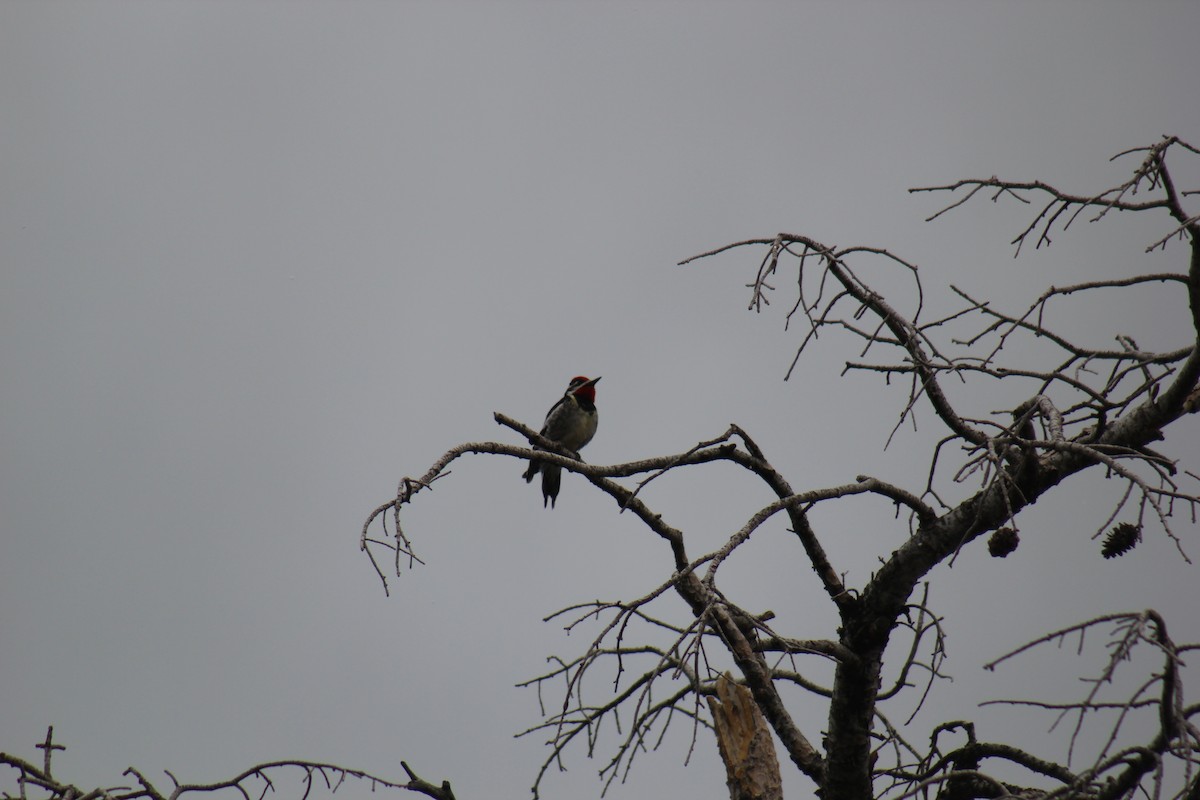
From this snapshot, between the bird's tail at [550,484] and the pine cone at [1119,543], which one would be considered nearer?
the pine cone at [1119,543]

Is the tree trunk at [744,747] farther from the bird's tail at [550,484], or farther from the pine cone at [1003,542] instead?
the bird's tail at [550,484]

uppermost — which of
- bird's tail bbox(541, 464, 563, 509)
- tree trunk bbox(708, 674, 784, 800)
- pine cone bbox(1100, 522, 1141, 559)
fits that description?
bird's tail bbox(541, 464, 563, 509)

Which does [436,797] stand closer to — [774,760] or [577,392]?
[774,760]

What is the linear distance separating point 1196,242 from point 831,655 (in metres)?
2.05

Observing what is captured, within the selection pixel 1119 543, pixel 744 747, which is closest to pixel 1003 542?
pixel 1119 543

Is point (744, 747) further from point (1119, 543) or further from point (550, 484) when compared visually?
point (550, 484)

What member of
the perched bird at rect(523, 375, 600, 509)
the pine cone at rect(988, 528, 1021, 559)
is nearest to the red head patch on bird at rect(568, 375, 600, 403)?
the perched bird at rect(523, 375, 600, 509)

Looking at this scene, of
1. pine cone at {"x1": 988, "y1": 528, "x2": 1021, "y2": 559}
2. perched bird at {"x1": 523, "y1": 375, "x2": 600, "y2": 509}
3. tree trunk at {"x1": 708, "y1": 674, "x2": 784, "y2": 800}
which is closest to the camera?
tree trunk at {"x1": 708, "y1": 674, "x2": 784, "y2": 800}

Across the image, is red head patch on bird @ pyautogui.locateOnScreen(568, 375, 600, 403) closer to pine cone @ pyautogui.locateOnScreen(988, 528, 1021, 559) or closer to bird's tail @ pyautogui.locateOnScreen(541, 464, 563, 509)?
bird's tail @ pyautogui.locateOnScreen(541, 464, 563, 509)

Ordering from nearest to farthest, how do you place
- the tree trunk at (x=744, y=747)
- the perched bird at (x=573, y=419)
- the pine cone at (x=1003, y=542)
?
the tree trunk at (x=744, y=747)
the pine cone at (x=1003, y=542)
the perched bird at (x=573, y=419)

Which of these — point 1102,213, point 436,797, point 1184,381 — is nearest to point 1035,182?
point 1102,213

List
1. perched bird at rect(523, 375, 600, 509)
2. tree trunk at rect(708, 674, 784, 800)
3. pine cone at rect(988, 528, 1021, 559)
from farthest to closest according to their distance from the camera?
1. perched bird at rect(523, 375, 600, 509)
2. pine cone at rect(988, 528, 1021, 559)
3. tree trunk at rect(708, 674, 784, 800)

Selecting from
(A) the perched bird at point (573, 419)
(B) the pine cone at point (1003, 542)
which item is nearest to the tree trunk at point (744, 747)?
(B) the pine cone at point (1003, 542)

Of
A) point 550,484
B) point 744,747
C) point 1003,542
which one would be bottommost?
point 744,747
